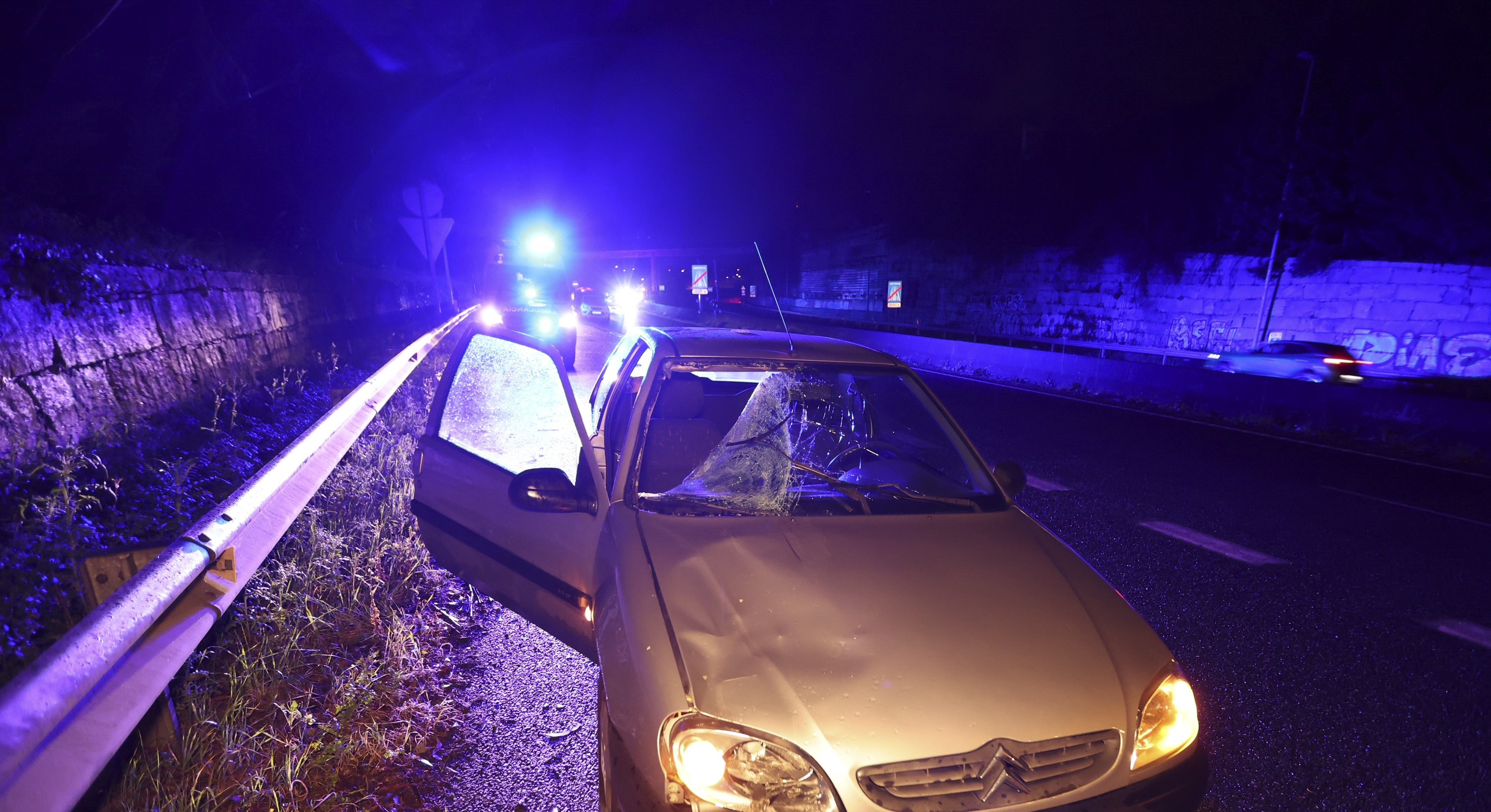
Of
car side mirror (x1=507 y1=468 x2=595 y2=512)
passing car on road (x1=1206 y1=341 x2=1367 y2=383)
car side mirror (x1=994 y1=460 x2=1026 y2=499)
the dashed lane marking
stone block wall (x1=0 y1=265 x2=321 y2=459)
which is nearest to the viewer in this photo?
car side mirror (x1=507 y1=468 x2=595 y2=512)

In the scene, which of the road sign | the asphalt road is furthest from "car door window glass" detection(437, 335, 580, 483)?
the road sign

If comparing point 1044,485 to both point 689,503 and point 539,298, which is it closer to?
point 689,503

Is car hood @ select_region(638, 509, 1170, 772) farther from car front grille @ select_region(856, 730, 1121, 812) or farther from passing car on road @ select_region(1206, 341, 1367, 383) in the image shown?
passing car on road @ select_region(1206, 341, 1367, 383)

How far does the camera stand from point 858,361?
10.00ft

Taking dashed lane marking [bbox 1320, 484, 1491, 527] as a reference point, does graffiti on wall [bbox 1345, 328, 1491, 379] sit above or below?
above

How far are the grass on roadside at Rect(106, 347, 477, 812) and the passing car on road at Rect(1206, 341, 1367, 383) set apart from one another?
1286cm

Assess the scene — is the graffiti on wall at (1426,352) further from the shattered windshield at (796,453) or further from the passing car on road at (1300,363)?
the shattered windshield at (796,453)

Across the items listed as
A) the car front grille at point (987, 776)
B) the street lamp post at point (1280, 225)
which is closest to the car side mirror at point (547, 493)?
the car front grille at point (987, 776)

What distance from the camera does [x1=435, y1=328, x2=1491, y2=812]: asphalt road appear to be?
8.05 ft

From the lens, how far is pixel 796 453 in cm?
282

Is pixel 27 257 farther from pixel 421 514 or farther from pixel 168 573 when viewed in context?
pixel 168 573

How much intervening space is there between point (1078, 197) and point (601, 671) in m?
27.2

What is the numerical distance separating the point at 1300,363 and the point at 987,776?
46.4ft

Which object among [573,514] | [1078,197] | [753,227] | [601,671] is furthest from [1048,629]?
[753,227]
